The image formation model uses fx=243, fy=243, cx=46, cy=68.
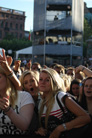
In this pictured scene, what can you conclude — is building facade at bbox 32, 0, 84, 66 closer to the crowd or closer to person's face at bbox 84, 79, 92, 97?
person's face at bbox 84, 79, 92, 97

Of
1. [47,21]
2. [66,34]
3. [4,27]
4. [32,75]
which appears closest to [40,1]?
[47,21]

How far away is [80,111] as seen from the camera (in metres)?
2.58

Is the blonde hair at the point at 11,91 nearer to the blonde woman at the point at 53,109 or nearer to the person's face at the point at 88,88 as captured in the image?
the blonde woman at the point at 53,109

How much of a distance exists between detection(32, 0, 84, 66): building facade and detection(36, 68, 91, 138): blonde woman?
66.9 ft

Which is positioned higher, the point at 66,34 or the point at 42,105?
the point at 66,34

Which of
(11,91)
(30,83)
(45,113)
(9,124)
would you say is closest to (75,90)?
(30,83)

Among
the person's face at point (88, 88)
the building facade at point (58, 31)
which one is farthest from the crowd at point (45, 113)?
the building facade at point (58, 31)

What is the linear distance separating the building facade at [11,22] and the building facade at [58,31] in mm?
56878

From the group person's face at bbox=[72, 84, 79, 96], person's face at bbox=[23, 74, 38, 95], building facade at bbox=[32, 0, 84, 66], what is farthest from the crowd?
building facade at bbox=[32, 0, 84, 66]

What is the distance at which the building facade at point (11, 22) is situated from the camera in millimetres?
80750

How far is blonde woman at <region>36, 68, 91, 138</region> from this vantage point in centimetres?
259

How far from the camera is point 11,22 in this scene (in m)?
83.8

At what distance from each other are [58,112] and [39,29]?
21.8m

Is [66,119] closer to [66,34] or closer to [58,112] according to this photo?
[58,112]
